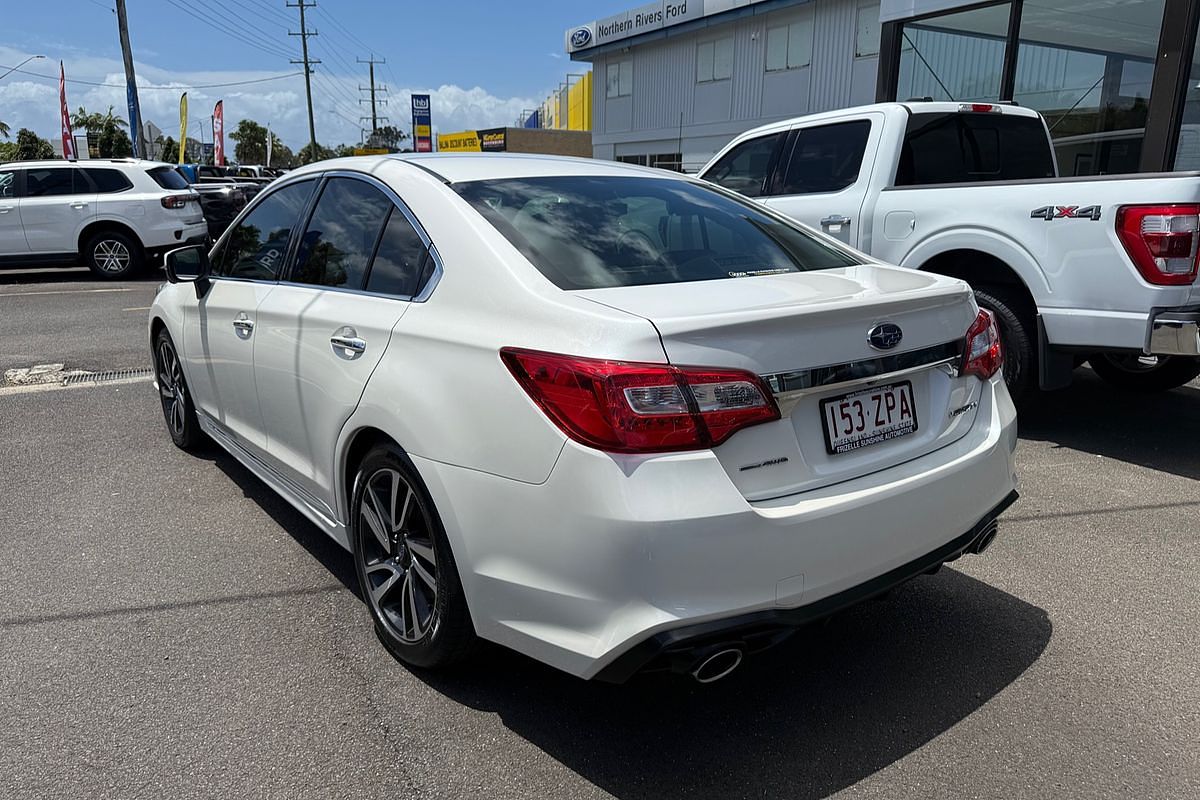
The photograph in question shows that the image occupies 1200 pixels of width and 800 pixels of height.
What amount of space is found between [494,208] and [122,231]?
13.2m

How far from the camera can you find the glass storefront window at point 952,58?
11398mm

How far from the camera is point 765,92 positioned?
2484cm

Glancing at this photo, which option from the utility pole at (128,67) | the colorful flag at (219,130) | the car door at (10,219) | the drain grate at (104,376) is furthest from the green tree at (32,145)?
the drain grate at (104,376)

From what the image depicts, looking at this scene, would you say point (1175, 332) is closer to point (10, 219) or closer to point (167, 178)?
point (167, 178)

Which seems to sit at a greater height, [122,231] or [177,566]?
[122,231]

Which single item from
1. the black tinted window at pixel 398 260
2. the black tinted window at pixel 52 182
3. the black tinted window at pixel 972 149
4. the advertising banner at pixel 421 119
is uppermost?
the advertising banner at pixel 421 119

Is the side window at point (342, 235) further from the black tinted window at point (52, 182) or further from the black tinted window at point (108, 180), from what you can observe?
the black tinted window at point (52, 182)

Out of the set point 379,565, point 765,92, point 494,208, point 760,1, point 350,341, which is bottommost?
point 379,565

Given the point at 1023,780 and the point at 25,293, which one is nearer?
the point at 1023,780

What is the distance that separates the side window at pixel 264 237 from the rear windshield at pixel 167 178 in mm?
10982

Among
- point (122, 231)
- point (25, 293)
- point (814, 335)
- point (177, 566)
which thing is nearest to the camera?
point (814, 335)

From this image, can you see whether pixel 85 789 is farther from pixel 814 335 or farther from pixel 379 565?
pixel 814 335

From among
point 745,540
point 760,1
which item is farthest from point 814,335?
point 760,1

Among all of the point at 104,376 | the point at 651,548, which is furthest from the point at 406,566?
the point at 104,376
